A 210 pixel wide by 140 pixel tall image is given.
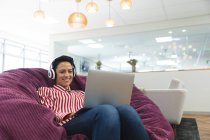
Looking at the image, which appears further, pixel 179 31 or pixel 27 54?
pixel 27 54

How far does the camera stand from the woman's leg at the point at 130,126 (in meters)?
1.38

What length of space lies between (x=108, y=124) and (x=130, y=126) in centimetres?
18

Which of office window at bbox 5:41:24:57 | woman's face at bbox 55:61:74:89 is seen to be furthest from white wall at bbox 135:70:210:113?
office window at bbox 5:41:24:57

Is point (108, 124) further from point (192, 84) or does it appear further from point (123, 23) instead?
point (123, 23)

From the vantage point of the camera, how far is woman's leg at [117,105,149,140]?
1378mm

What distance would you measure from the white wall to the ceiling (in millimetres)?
1361

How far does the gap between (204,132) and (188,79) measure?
2379mm

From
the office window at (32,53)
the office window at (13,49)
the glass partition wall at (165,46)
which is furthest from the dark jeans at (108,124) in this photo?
the office window at (32,53)

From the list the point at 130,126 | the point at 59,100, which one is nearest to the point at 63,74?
the point at 59,100

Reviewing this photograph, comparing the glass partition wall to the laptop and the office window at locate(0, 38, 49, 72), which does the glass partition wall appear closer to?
the office window at locate(0, 38, 49, 72)

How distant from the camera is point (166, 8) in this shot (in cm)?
503

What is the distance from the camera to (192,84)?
16.8 feet

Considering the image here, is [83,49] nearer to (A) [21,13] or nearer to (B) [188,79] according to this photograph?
(A) [21,13]

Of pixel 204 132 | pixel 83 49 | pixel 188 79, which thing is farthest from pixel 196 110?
pixel 83 49
